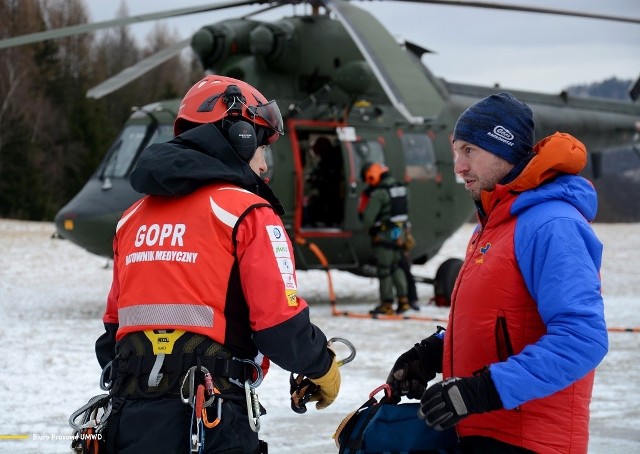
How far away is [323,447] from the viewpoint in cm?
527

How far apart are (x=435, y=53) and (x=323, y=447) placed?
7641 millimetres

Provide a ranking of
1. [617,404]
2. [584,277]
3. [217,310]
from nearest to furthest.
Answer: [584,277] < [217,310] < [617,404]

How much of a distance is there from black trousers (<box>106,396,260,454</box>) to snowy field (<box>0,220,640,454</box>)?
2.52 metres

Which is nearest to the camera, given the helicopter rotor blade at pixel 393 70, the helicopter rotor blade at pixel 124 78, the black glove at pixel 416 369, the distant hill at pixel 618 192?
the black glove at pixel 416 369

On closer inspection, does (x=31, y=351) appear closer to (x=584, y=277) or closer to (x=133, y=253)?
(x=133, y=253)

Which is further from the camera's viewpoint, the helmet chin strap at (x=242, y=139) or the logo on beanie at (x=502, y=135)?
the helmet chin strap at (x=242, y=139)

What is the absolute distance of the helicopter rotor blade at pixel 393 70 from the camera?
8.77 metres

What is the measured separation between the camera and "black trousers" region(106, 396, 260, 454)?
104 inches

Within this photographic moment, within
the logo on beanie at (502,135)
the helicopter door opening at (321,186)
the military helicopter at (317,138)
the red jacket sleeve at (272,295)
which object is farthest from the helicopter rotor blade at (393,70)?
the red jacket sleeve at (272,295)

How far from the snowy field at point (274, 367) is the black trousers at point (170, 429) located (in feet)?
8.25

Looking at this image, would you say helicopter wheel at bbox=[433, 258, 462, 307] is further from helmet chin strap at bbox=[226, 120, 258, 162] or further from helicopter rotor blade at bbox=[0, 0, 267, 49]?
helmet chin strap at bbox=[226, 120, 258, 162]

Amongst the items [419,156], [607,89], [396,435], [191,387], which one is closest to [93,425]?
[191,387]

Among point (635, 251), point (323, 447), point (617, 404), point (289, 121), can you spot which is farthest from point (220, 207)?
point (635, 251)

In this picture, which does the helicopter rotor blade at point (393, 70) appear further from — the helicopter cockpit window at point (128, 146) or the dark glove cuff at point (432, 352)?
the dark glove cuff at point (432, 352)
